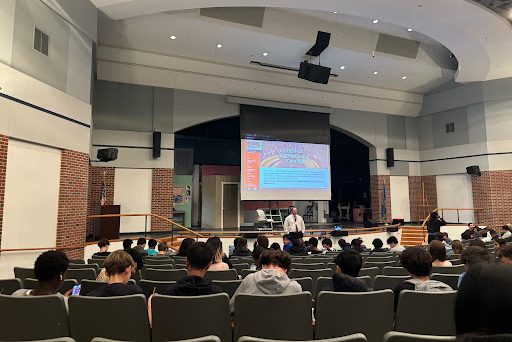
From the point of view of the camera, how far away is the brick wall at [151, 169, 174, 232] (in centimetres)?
1171

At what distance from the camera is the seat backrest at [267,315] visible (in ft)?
6.91

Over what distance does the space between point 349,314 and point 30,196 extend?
21.9 ft

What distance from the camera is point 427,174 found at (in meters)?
16.1

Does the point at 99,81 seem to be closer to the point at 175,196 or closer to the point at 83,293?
the point at 175,196

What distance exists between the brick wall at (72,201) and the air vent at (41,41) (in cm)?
207

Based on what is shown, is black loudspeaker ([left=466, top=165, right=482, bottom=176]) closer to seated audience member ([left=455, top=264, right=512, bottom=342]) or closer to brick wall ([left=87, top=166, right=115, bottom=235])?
brick wall ([left=87, top=166, right=115, bottom=235])

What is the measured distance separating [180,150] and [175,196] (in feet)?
6.75

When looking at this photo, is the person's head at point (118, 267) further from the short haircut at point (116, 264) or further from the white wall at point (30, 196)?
the white wall at point (30, 196)

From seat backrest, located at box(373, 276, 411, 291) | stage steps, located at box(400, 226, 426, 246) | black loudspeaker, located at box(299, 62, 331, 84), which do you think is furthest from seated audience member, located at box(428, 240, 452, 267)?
stage steps, located at box(400, 226, 426, 246)

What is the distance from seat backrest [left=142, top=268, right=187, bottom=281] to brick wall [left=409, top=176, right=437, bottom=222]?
570 inches

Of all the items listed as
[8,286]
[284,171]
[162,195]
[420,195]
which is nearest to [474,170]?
[420,195]

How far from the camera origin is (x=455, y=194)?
1495 cm

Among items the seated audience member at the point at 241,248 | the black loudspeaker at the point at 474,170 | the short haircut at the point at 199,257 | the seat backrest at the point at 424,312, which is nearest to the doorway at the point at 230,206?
the seated audience member at the point at 241,248

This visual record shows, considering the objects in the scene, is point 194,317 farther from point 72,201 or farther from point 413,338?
point 72,201
